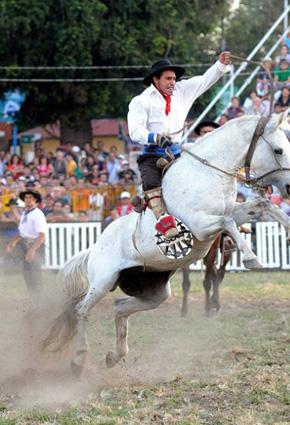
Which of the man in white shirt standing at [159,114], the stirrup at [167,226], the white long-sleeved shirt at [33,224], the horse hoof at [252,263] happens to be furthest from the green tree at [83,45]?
the horse hoof at [252,263]

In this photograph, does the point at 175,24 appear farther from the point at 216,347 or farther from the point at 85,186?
the point at 216,347

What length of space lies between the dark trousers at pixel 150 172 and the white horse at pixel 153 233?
20 centimetres

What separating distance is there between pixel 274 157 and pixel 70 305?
2.57 m

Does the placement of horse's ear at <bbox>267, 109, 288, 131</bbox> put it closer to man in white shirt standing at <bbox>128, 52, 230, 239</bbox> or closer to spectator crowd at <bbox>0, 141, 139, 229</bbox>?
man in white shirt standing at <bbox>128, 52, 230, 239</bbox>

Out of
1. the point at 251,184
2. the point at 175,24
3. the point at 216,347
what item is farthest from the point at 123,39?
the point at 251,184

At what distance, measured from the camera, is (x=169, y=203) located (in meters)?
7.41

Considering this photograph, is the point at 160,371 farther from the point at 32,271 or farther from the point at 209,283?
the point at 32,271

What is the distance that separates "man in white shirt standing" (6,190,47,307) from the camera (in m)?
12.1

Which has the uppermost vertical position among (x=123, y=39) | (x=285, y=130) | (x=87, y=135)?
(x=123, y=39)

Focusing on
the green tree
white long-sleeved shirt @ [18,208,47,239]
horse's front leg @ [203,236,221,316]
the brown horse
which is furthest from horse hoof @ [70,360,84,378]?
the green tree

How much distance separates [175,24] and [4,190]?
1051 centimetres

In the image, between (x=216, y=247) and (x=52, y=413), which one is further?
(x=216, y=247)

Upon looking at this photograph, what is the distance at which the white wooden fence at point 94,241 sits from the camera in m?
16.7

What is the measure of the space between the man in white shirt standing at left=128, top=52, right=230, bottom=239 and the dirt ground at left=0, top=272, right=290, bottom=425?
4.50 ft
